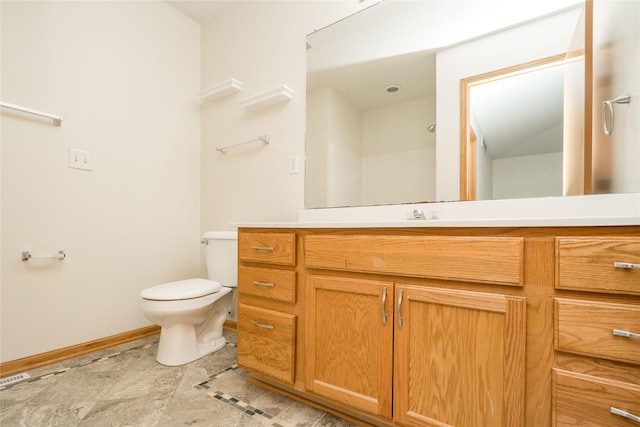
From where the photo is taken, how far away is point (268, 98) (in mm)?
1932

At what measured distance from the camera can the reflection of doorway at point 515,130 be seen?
1220mm

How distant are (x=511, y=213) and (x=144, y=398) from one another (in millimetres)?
1780

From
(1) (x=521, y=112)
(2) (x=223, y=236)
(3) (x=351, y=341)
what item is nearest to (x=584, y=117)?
(1) (x=521, y=112)

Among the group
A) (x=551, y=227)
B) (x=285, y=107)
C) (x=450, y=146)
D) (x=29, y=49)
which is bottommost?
(x=551, y=227)

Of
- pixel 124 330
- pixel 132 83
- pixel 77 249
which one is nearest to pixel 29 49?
pixel 132 83

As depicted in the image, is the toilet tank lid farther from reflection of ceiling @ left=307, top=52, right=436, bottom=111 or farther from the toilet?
reflection of ceiling @ left=307, top=52, right=436, bottom=111

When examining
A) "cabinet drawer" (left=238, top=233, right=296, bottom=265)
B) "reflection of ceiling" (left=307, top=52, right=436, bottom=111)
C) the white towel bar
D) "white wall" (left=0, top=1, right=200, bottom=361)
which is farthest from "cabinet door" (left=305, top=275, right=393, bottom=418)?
the white towel bar

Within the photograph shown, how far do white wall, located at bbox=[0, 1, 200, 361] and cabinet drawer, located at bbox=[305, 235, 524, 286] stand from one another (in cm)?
150

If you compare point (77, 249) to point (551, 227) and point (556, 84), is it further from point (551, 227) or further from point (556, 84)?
point (556, 84)

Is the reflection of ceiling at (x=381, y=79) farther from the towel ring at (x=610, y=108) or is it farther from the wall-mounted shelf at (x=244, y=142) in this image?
the towel ring at (x=610, y=108)

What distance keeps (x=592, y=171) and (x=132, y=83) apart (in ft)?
8.54

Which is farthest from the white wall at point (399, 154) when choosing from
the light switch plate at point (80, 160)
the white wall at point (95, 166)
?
the light switch plate at point (80, 160)

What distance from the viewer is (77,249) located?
179 cm

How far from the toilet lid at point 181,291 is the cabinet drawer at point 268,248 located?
0.40 meters
